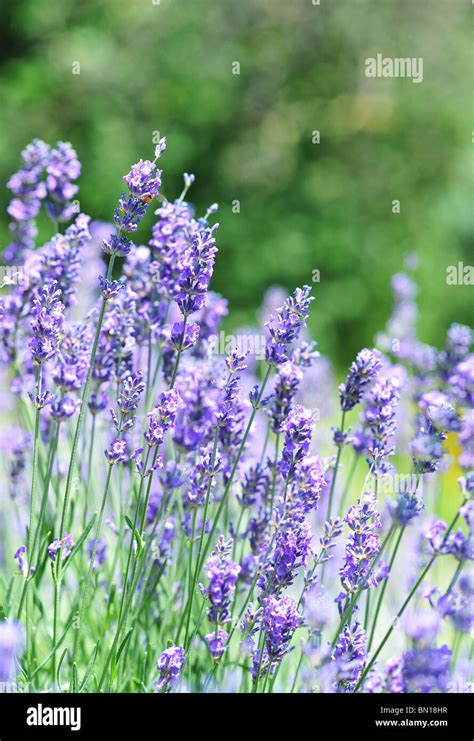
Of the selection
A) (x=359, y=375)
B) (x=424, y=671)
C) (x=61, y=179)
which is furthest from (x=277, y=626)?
(x=61, y=179)

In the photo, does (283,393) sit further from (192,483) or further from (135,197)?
(135,197)

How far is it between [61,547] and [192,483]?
0.27m

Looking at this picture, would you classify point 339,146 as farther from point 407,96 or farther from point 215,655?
point 215,655

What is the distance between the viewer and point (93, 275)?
3039mm

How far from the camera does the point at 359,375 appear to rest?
156 cm

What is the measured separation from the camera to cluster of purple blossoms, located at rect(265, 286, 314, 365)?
1.41 m

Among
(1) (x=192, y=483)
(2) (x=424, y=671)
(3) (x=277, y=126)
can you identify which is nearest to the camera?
(2) (x=424, y=671)

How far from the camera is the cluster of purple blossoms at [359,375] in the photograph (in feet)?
5.00

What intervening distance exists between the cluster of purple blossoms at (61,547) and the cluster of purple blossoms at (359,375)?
0.57m

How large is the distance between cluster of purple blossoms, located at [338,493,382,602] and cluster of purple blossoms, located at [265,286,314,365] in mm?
290

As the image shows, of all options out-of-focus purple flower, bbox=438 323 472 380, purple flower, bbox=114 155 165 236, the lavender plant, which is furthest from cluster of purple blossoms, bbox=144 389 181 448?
out-of-focus purple flower, bbox=438 323 472 380

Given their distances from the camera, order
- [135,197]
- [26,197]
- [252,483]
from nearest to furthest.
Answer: [135,197] < [252,483] < [26,197]

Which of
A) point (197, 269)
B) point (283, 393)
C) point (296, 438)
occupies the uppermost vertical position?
A: point (197, 269)
